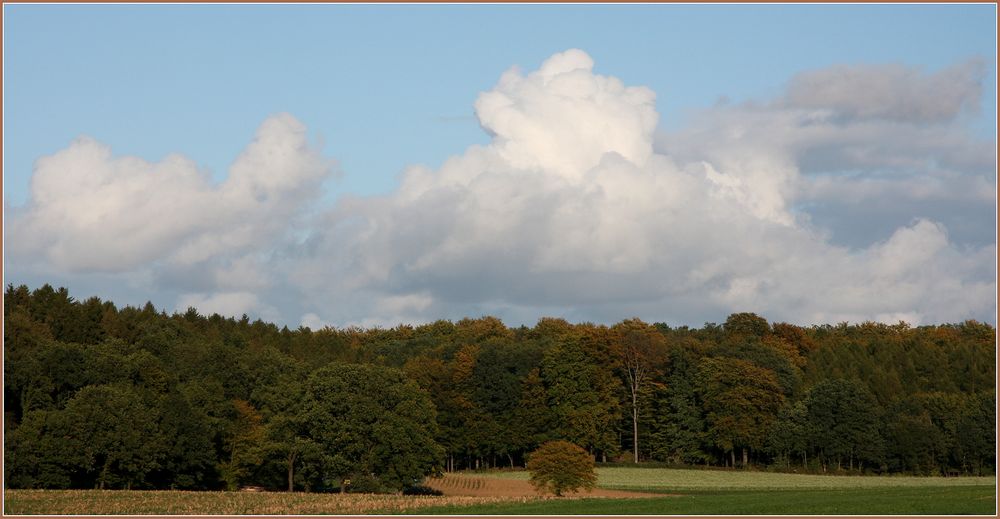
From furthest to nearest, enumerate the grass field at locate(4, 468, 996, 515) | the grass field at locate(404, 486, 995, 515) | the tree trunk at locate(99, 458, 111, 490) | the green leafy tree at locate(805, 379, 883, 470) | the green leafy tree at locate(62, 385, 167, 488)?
1. the green leafy tree at locate(805, 379, 883, 470)
2. the green leafy tree at locate(62, 385, 167, 488)
3. the tree trunk at locate(99, 458, 111, 490)
4. the grass field at locate(4, 468, 996, 515)
5. the grass field at locate(404, 486, 995, 515)

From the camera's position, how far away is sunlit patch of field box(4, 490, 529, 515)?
66.3 m

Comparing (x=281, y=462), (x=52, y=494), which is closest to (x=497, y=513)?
(x=52, y=494)

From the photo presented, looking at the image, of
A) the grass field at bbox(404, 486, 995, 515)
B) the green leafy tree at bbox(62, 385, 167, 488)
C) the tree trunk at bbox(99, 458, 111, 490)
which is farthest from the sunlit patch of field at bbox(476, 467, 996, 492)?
the tree trunk at bbox(99, 458, 111, 490)

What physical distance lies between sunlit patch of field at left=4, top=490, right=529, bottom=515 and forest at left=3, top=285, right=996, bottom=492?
807 inches

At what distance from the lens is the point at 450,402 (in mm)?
149750

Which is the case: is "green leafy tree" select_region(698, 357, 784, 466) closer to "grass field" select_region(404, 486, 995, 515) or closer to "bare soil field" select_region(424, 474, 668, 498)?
"bare soil field" select_region(424, 474, 668, 498)

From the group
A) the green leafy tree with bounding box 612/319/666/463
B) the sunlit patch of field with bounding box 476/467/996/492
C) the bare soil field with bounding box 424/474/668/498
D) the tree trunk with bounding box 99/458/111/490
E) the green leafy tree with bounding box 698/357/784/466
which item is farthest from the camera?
the green leafy tree with bounding box 612/319/666/463

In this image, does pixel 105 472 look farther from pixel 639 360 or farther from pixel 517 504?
pixel 639 360

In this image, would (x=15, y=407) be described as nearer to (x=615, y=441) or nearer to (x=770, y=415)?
(x=615, y=441)

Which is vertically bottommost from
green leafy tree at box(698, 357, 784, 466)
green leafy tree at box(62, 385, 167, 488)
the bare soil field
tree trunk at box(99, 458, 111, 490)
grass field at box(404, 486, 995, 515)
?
grass field at box(404, 486, 995, 515)

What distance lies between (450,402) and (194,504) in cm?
7775

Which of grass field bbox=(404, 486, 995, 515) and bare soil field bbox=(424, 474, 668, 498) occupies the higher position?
bare soil field bbox=(424, 474, 668, 498)

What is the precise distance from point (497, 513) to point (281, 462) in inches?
1985

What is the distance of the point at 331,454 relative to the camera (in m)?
105
